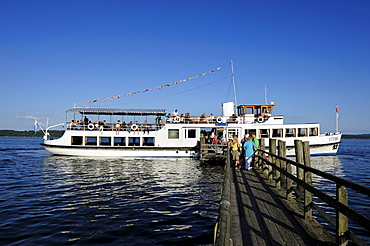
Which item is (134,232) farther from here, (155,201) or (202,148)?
(202,148)

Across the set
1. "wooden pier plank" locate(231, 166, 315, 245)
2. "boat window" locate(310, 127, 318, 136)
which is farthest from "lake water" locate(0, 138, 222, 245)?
"boat window" locate(310, 127, 318, 136)

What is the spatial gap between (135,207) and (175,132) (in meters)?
19.1

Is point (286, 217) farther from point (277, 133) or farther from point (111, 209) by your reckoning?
point (277, 133)

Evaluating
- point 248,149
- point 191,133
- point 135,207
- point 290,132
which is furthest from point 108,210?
point 290,132

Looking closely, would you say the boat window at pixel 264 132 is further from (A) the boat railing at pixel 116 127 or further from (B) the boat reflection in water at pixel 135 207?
(B) the boat reflection in water at pixel 135 207

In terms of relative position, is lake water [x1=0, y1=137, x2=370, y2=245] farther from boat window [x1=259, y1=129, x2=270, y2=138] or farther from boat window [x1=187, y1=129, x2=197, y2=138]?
boat window [x1=259, y1=129, x2=270, y2=138]

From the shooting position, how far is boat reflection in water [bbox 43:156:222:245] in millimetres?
7699

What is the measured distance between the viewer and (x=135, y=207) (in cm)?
1034

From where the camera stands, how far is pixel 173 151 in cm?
2842

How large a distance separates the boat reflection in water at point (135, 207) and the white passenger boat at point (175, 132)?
11.2 meters

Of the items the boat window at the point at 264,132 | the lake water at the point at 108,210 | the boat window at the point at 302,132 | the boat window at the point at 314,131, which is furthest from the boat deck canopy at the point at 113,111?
the boat window at the point at 314,131

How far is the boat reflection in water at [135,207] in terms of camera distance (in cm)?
770

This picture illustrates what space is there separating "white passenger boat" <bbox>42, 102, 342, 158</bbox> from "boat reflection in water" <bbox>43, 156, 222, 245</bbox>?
1118 centimetres

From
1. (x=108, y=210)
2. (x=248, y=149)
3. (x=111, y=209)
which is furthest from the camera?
(x=248, y=149)
